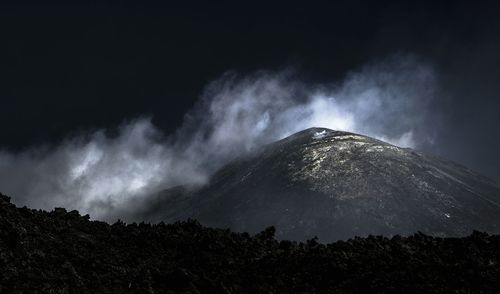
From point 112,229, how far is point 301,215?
176 meters

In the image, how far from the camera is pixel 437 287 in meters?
17.3

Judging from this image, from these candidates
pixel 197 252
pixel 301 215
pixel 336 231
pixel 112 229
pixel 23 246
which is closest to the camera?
pixel 23 246

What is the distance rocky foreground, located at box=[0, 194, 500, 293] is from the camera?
1761 cm

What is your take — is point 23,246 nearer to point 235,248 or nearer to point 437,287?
point 235,248

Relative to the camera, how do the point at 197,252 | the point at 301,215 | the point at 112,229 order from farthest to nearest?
the point at 301,215
the point at 112,229
the point at 197,252

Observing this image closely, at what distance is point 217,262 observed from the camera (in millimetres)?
20141

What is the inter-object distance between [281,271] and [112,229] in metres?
7.82

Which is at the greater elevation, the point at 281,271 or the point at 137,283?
the point at 137,283

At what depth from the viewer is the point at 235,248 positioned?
70.4 feet

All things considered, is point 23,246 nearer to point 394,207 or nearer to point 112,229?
point 112,229

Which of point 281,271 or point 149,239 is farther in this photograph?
point 149,239

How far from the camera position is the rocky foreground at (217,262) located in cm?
1761

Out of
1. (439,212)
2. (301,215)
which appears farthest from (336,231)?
(439,212)

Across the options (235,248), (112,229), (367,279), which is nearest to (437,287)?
(367,279)
